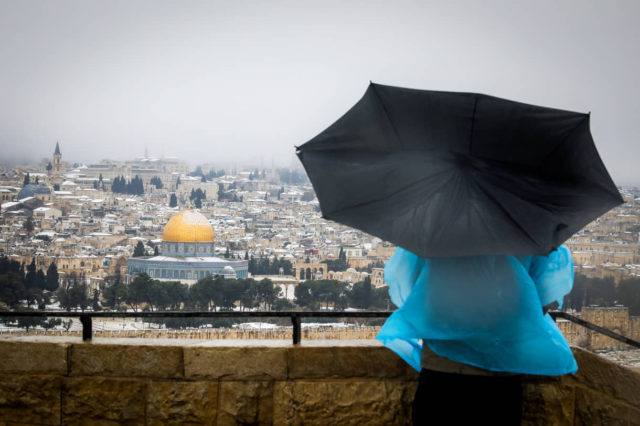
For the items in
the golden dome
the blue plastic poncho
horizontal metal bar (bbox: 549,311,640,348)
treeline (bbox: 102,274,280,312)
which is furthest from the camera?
the golden dome

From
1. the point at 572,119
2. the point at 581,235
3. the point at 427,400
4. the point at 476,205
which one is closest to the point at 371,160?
the point at 476,205

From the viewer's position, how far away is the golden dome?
116 ft

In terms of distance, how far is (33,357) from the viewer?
3162 millimetres

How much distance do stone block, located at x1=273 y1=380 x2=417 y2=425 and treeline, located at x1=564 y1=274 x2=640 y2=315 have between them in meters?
1.26

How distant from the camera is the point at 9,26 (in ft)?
40.6

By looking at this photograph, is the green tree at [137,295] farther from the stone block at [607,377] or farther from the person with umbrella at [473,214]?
the person with umbrella at [473,214]

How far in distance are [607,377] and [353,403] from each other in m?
1.10

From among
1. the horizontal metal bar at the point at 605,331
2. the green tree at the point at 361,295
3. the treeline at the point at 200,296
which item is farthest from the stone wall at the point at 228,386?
the treeline at the point at 200,296

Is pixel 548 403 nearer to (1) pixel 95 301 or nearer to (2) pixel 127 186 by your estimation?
(1) pixel 95 301

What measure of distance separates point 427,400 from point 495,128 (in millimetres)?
795

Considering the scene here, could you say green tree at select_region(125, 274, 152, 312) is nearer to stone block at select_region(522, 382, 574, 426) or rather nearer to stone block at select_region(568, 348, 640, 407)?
stone block at select_region(522, 382, 574, 426)

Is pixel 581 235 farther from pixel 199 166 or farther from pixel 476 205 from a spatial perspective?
pixel 199 166

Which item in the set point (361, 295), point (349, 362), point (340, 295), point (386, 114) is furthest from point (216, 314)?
point (340, 295)

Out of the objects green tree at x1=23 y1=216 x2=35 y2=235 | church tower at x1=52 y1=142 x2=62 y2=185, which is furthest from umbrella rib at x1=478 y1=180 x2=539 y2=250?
church tower at x1=52 y1=142 x2=62 y2=185
